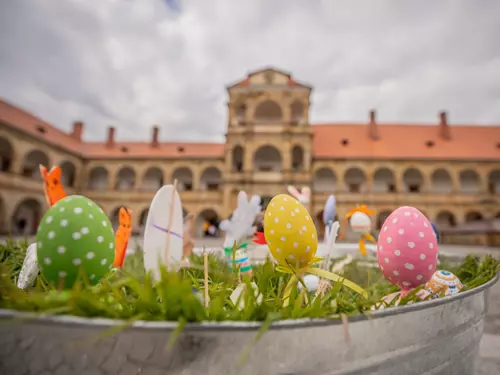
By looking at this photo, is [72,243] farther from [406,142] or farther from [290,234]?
[406,142]

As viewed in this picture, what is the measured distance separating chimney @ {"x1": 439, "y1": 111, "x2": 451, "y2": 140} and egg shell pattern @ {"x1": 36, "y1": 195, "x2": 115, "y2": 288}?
83.3ft

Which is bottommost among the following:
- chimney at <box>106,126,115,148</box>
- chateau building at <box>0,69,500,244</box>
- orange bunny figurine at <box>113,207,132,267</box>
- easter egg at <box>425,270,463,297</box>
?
easter egg at <box>425,270,463,297</box>

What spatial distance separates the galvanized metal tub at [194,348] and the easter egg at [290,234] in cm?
53

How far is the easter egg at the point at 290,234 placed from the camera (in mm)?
1564

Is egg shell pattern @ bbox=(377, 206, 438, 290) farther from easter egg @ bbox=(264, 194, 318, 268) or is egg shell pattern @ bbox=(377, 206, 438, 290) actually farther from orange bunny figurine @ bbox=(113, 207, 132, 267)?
orange bunny figurine @ bbox=(113, 207, 132, 267)

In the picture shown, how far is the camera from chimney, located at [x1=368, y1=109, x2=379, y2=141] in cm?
2177

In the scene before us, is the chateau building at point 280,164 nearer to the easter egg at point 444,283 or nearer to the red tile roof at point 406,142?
the red tile roof at point 406,142

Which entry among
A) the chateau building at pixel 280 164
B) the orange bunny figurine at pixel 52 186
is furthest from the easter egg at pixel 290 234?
the chateau building at pixel 280 164

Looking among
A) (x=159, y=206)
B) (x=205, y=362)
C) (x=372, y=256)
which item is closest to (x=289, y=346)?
(x=205, y=362)

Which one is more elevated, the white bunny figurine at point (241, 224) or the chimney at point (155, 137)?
the chimney at point (155, 137)

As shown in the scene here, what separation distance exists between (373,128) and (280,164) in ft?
25.0

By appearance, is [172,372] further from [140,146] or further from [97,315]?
[140,146]

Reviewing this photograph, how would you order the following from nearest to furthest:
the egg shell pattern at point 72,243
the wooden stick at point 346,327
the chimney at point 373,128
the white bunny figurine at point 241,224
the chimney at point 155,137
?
the wooden stick at point 346,327
the egg shell pattern at point 72,243
the white bunny figurine at point 241,224
the chimney at point 373,128
the chimney at point 155,137

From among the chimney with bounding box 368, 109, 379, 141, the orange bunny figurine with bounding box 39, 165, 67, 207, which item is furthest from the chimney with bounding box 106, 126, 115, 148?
the orange bunny figurine with bounding box 39, 165, 67, 207
